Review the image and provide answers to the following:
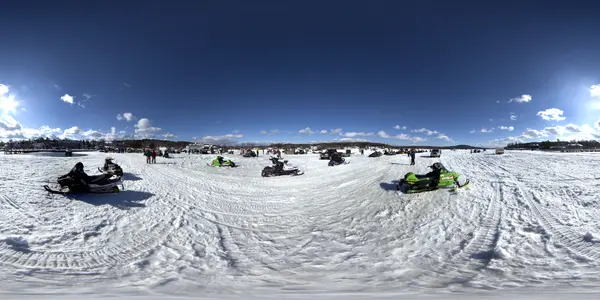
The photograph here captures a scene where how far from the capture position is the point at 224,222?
25.6 feet

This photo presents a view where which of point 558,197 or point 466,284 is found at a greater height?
point 558,197

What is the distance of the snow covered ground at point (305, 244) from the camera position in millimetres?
4316

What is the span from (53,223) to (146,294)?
5496 millimetres

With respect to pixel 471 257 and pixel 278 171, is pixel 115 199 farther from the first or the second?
pixel 471 257

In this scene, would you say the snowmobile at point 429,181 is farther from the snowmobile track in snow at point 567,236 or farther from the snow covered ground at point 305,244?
the snowmobile track in snow at point 567,236

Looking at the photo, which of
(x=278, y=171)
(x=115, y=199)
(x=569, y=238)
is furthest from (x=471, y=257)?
(x=278, y=171)

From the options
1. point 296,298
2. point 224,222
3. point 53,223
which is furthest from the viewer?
point 224,222

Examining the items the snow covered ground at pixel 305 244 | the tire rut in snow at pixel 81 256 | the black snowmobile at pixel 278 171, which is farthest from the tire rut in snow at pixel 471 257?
the black snowmobile at pixel 278 171

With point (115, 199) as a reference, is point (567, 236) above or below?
below

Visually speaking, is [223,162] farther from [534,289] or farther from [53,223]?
[534,289]

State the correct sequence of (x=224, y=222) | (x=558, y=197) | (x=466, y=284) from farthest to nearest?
(x=558, y=197) < (x=224, y=222) < (x=466, y=284)

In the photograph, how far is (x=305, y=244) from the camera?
244 inches

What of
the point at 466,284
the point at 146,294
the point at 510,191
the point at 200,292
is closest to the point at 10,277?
the point at 146,294

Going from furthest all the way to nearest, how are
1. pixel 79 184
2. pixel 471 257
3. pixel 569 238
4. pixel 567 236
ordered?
1. pixel 79 184
2. pixel 567 236
3. pixel 569 238
4. pixel 471 257
